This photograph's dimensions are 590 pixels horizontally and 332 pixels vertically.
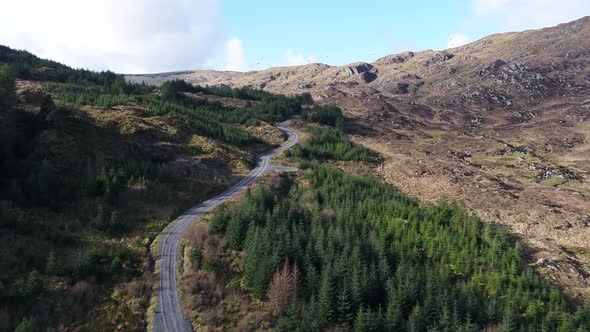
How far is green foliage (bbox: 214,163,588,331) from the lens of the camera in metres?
32.3

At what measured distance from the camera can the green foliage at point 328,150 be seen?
314 ft

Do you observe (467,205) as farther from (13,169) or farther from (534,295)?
(13,169)

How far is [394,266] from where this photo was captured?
43.9m

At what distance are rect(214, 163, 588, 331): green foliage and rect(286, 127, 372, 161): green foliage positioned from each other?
32.0 m

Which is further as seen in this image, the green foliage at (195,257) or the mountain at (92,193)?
the green foliage at (195,257)

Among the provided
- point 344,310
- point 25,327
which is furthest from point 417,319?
point 25,327

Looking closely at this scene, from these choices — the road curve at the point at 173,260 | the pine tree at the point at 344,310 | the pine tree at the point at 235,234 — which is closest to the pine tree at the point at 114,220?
the road curve at the point at 173,260

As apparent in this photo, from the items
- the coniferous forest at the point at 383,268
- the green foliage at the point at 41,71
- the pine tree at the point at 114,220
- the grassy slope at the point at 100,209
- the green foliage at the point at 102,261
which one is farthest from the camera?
the green foliage at the point at 41,71

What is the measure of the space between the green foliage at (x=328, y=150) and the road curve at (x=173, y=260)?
25.0 meters

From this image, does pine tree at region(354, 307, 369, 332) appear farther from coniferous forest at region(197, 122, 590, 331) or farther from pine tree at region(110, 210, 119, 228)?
pine tree at region(110, 210, 119, 228)

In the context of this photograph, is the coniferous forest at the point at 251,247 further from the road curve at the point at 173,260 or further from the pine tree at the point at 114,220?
the road curve at the point at 173,260

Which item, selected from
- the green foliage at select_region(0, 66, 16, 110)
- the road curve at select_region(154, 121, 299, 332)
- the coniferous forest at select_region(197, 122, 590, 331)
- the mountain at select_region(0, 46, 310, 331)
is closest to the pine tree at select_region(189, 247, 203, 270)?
the road curve at select_region(154, 121, 299, 332)

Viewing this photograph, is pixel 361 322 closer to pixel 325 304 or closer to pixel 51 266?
pixel 325 304

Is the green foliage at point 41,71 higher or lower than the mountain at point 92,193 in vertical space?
higher
